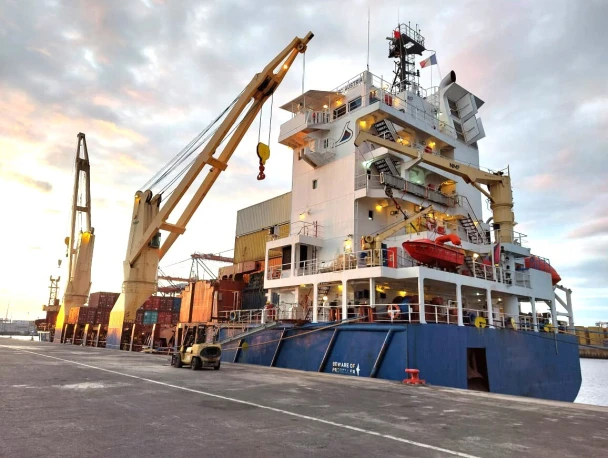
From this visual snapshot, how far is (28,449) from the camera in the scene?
5.84 m

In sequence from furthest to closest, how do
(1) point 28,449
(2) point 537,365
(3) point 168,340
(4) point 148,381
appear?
(3) point 168,340, (2) point 537,365, (4) point 148,381, (1) point 28,449

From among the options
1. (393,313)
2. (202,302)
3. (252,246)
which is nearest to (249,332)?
(393,313)

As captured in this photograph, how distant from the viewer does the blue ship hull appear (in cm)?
1689

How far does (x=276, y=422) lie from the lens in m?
7.89

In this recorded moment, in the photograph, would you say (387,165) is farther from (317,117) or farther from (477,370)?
(477,370)

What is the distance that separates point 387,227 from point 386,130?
19.6 feet

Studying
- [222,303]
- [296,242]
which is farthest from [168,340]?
[296,242]

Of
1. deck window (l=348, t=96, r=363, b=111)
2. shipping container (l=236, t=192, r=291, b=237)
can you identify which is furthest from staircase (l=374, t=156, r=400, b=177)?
shipping container (l=236, t=192, r=291, b=237)

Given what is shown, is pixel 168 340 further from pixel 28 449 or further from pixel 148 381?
pixel 28 449

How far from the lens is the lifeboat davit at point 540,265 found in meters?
26.6

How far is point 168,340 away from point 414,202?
21656mm

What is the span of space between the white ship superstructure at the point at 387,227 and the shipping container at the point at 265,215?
6986 mm

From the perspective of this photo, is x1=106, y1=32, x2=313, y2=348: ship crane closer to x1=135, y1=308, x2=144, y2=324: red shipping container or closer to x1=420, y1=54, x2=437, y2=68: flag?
x1=135, y1=308, x2=144, y2=324: red shipping container

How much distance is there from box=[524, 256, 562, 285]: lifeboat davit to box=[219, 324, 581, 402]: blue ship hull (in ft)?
15.1
